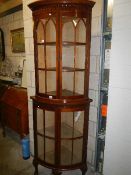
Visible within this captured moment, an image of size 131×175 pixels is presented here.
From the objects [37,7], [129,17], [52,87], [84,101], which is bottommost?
[84,101]

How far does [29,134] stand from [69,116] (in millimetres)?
894

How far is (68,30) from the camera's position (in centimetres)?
167

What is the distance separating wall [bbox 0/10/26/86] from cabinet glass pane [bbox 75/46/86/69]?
181cm

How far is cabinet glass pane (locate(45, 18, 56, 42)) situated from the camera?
1.62m

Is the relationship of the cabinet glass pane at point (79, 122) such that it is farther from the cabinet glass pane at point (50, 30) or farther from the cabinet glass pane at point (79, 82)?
the cabinet glass pane at point (50, 30)

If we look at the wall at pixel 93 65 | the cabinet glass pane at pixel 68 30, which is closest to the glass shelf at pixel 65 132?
the wall at pixel 93 65

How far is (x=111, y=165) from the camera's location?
1639 millimetres

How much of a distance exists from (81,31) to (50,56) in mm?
371

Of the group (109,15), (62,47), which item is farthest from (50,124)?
(109,15)

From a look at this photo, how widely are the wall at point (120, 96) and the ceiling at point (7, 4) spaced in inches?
88.3

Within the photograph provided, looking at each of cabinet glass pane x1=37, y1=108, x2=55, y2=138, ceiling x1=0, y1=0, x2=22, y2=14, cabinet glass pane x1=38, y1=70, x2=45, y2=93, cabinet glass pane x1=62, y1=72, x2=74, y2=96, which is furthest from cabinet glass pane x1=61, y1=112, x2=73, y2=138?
ceiling x1=0, y1=0, x2=22, y2=14

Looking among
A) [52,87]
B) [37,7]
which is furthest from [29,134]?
[37,7]

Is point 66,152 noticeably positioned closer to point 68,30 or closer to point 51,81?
point 51,81

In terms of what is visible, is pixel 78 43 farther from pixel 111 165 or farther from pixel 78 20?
pixel 111 165
